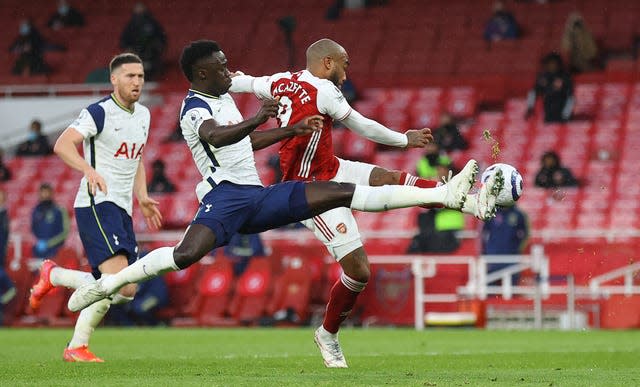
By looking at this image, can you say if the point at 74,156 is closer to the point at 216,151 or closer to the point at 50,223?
the point at 216,151

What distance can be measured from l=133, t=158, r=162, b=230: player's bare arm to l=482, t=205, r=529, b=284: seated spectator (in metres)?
8.33

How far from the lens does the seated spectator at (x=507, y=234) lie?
62.7 ft

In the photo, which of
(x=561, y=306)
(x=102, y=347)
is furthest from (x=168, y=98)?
(x=102, y=347)

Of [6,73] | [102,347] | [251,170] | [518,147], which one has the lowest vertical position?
[102,347]

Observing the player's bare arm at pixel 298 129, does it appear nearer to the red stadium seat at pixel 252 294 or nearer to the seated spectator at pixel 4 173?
the red stadium seat at pixel 252 294

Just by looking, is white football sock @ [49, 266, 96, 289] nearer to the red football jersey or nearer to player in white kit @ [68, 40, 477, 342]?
player in white kit @ [68, 40, 477, 342]

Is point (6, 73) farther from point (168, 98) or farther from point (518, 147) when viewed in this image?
point (518, 147)

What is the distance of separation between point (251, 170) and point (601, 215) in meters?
13.0

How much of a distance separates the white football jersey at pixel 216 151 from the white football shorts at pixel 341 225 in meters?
0.74

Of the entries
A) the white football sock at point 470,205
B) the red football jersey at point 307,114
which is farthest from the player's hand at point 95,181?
the white football sock at point 470,205

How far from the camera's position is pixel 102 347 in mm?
14234

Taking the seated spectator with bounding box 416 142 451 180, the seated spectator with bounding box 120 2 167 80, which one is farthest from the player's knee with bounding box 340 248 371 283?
the seated spectator with bounding box 120 2 167 80

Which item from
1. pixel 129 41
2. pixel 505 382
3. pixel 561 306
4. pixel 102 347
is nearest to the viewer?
pixel 505 382

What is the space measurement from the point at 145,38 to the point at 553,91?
26.9 feet
